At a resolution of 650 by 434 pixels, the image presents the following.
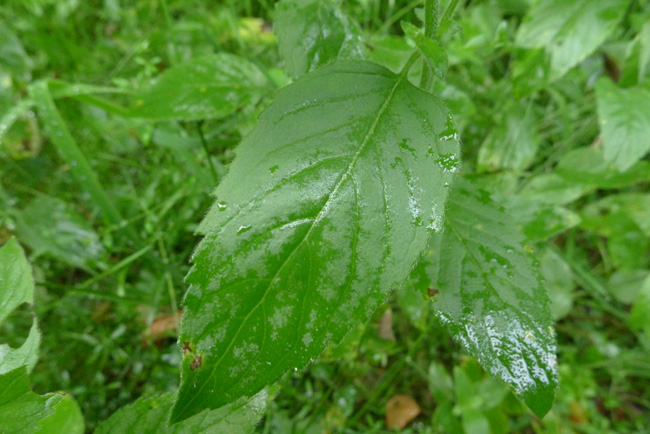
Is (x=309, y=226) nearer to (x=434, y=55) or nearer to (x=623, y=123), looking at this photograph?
(x=434, y=55)

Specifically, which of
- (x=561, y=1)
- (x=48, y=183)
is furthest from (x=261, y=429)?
(x=561, y=1)

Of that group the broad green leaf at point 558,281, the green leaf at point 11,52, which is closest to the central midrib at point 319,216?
the broad green leaf at point 558,281

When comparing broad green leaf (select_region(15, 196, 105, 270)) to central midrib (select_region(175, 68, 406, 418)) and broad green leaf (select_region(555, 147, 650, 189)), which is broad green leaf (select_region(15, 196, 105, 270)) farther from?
broad green leaf (select_region(555, 147, 650, 189))

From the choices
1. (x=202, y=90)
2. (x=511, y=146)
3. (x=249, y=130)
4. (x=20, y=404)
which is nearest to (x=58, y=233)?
(x=202, y=90)

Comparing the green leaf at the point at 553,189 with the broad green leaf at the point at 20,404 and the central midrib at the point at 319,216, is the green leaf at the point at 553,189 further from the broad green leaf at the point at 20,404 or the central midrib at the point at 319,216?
the broad green leaf at the point at 20,404

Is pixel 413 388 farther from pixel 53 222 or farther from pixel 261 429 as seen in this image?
pixel 53 222

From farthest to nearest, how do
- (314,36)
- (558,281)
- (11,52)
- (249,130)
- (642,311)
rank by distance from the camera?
1. (11,52)
2. (558,281)
3. (642,311)
4. (249,130)
5. (314,36)
